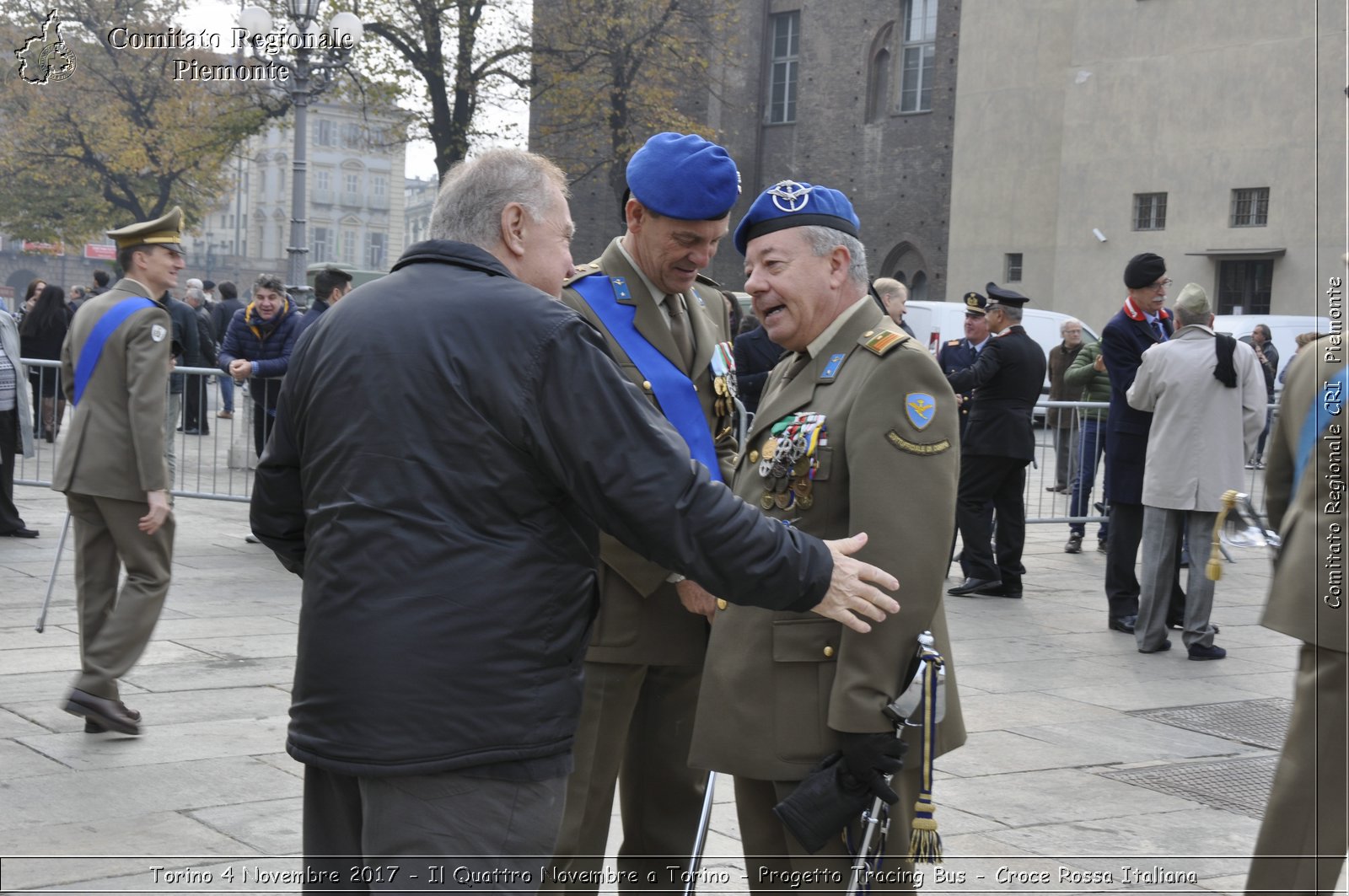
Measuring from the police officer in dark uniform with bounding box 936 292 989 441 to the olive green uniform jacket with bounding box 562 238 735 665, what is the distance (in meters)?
7.18

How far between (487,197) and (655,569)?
3.84 feet

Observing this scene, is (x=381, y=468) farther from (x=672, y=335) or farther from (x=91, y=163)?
(x=91, y=163)

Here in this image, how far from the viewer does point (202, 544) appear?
440 inches

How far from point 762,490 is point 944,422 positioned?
441 millimetres

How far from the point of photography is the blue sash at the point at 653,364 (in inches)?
142

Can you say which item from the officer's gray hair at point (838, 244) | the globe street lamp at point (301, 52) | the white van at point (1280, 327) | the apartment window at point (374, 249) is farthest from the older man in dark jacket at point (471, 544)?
the apartment window at point (374, 249)

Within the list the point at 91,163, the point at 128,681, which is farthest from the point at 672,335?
the point at 91,163

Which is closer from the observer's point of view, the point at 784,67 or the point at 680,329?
the point at 680,329

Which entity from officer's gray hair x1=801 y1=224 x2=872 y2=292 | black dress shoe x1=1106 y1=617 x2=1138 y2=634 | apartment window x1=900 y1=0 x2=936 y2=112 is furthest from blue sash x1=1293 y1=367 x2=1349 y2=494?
apartment window x1=900 y1=0 x2=936 y2=112

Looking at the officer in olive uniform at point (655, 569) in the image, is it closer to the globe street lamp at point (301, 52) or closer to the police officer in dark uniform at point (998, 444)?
the police officer in dark uniform at point (998, 444)

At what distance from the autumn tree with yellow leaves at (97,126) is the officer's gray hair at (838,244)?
97.6ft

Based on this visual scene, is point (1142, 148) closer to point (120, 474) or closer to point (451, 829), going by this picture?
point (120, 474)

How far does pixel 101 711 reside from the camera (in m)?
5.82

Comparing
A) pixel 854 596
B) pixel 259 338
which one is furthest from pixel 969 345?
pixel 854 596
